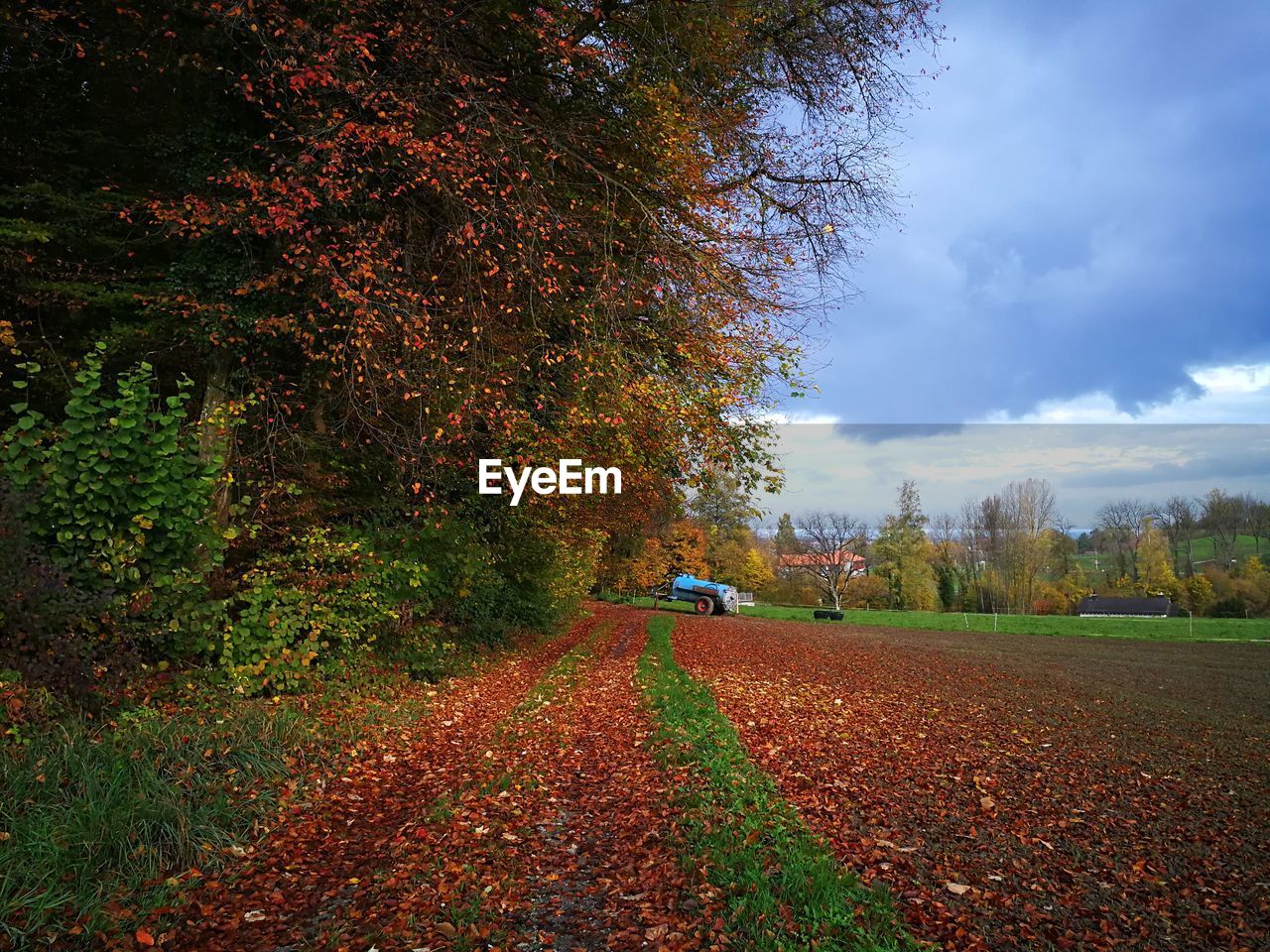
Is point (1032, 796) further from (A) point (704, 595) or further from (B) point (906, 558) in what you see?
(B) point (906, 558)

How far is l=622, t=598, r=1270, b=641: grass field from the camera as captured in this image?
102ft

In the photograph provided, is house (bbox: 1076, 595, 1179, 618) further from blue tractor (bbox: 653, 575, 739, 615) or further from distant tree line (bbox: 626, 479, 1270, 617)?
blue tractor (bbox: 653, 575, 739, 615)

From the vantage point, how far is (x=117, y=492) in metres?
6.37

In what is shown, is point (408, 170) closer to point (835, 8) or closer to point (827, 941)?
point (835, 8)

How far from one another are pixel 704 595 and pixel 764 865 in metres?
35.4

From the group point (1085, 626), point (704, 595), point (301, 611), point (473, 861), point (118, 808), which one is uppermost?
point (301, 611)

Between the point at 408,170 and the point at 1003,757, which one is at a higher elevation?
the point at 408,170

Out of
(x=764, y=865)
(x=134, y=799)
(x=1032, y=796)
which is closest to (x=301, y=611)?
(x=134, y=799)

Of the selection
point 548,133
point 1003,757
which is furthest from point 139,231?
point 1003,757

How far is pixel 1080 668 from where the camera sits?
1722 cm

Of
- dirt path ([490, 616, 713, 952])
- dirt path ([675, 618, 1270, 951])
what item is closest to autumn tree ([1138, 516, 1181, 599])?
dirt path ([675, 618, 1270, 951])

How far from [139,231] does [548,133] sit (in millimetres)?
5589

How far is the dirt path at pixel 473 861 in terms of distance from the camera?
3.72 meters

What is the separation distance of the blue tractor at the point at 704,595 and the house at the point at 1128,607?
25936 mm
